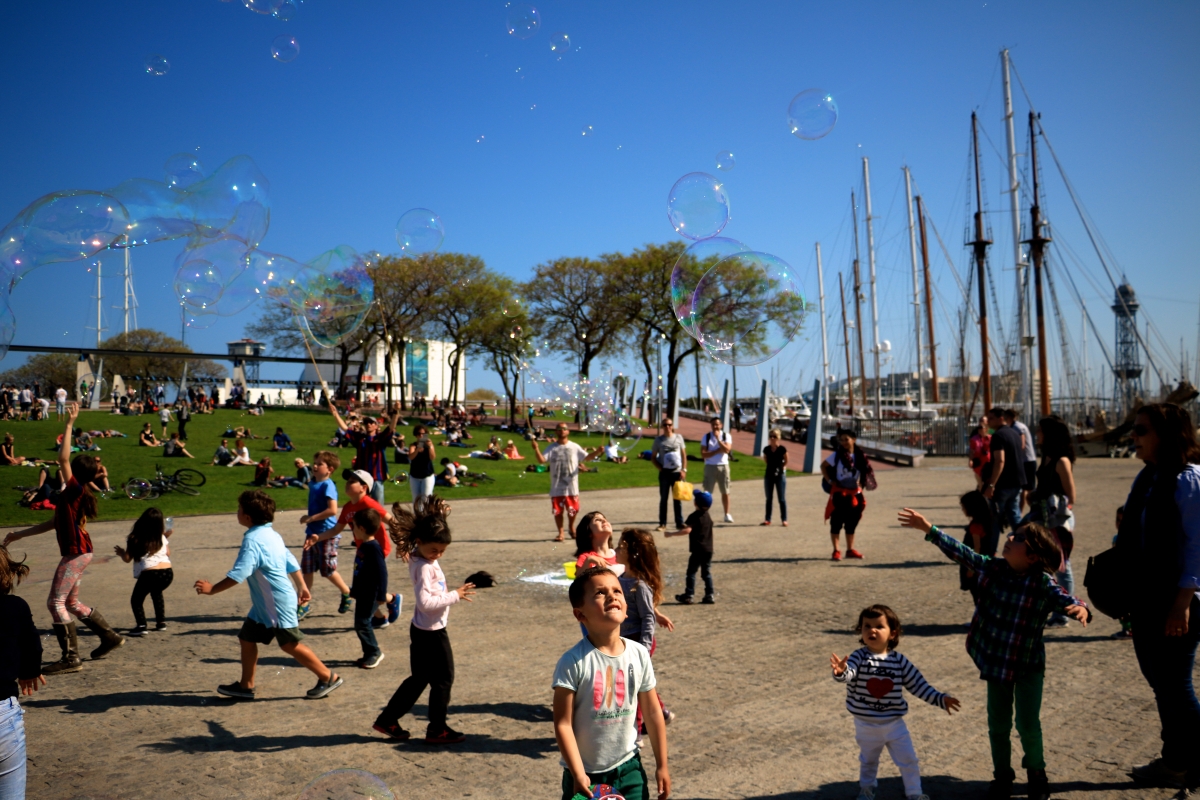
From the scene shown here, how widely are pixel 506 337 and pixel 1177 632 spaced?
42.4 meters

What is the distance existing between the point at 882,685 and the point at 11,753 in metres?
3.75

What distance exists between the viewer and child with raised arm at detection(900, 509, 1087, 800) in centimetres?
403

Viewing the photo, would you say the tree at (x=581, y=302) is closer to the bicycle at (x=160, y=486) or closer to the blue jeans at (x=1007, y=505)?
the bicycle at (x=160, y=486)

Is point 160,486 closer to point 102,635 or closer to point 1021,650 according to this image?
point 102,635

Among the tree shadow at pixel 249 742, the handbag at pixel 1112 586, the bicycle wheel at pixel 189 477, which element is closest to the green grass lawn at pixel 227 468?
the bicycle wheel at pixel 189 477

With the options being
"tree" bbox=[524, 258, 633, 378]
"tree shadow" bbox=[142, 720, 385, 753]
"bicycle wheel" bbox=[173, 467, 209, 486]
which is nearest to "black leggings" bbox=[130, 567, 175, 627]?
"tree shadow" bbox=[142, 720, 385, 753]

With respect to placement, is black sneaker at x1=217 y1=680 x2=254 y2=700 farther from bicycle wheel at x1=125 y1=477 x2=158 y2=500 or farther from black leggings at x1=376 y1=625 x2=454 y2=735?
bicycle wheel at x1=125 y1=477 x2=158 y2=500

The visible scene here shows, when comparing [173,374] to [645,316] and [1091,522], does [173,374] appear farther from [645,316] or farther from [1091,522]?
→ [1091,522]

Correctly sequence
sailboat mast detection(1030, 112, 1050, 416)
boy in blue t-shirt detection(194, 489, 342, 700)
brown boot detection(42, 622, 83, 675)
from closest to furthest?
boy in blue t-shirt detection(194, 489, 342, 700)
brown boot detection(42, 622, 83, 675)
sailboat mast detection(1030, 112, 1050, 416)

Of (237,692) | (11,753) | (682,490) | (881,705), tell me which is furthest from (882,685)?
(682,490)

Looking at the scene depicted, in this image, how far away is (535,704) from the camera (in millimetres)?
5594

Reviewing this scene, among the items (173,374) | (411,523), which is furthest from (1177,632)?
(173,374)

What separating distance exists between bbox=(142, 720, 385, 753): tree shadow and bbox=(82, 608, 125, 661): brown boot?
7.73 ft

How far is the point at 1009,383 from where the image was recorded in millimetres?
50406
